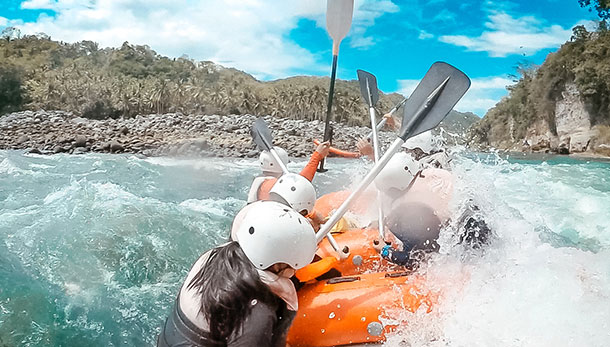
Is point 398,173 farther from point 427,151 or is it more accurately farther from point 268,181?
point 268,181

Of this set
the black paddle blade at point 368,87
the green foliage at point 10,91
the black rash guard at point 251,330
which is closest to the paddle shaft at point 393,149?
the black rash guard at point 251,330

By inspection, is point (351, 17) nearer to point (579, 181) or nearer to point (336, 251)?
point (336, 251)

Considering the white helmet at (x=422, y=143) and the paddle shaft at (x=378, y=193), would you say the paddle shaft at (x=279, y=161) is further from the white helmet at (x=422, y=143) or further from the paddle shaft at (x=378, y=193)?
the white helmet at (x=422, y=143)

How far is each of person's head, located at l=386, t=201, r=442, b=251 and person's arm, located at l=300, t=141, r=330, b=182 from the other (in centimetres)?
90

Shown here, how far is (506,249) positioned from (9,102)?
51.1 metres

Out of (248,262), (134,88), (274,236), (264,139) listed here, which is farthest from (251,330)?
(134,88)

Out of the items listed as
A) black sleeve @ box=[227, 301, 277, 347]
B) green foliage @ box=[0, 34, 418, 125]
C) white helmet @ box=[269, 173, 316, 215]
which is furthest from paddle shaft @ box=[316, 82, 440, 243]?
green foliage @ box=[0, 34, 418, 125]

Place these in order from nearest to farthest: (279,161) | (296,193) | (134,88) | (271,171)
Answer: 1. (296,193)
2. (279,161)
3. (271,171)
4. (134,88)

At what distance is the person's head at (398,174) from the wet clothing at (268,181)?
2.55 feet

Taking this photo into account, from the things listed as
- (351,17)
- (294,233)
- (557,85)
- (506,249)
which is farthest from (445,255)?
(557,85)

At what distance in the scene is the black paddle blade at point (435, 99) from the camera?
3.26 meters

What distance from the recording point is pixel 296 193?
138 inches

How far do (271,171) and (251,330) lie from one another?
3.06 meters

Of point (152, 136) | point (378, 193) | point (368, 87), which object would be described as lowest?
point (152, 136)
